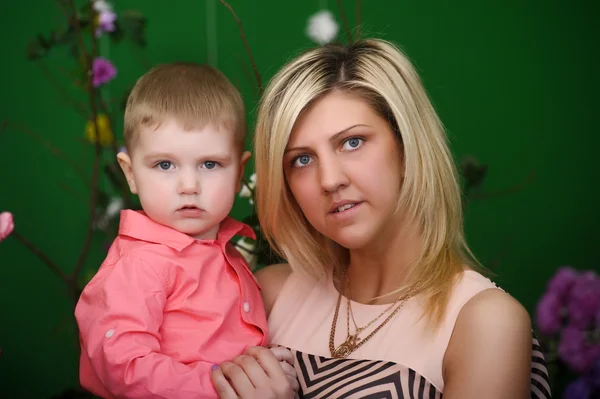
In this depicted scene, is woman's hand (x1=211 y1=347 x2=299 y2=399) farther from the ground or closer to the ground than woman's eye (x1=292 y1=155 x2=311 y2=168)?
closer to the ground

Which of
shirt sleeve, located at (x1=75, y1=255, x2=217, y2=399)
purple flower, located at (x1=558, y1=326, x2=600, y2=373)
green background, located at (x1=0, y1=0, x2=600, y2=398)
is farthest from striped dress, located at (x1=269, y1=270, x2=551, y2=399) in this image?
green background, located at (x1=0, y1=0, x2=600, y2=398)

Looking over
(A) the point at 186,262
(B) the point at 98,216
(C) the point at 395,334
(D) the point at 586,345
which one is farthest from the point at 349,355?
(B) the point at 98,216

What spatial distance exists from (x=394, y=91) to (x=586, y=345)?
4.19 ft

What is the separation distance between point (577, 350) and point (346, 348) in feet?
3.57

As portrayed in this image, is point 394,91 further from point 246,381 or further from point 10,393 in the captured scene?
point 10,393

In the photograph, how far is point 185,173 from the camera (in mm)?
1778

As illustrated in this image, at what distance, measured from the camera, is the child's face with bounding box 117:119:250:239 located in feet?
5.81

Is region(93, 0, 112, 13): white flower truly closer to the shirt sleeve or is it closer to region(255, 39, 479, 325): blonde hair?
region(255, 39, 479, 325): blonde hair

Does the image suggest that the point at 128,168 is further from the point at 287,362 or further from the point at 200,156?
the point at 287,362

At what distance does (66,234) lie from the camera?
3.43m

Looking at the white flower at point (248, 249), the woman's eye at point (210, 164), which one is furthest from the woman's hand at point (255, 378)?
the white flower at point (248, 249)

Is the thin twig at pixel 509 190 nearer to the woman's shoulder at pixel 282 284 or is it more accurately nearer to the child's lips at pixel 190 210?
the woman's shoulder at pixel 282 284

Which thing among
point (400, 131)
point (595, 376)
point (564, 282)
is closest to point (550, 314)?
point (564, 282)

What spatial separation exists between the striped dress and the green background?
50.7 inches
